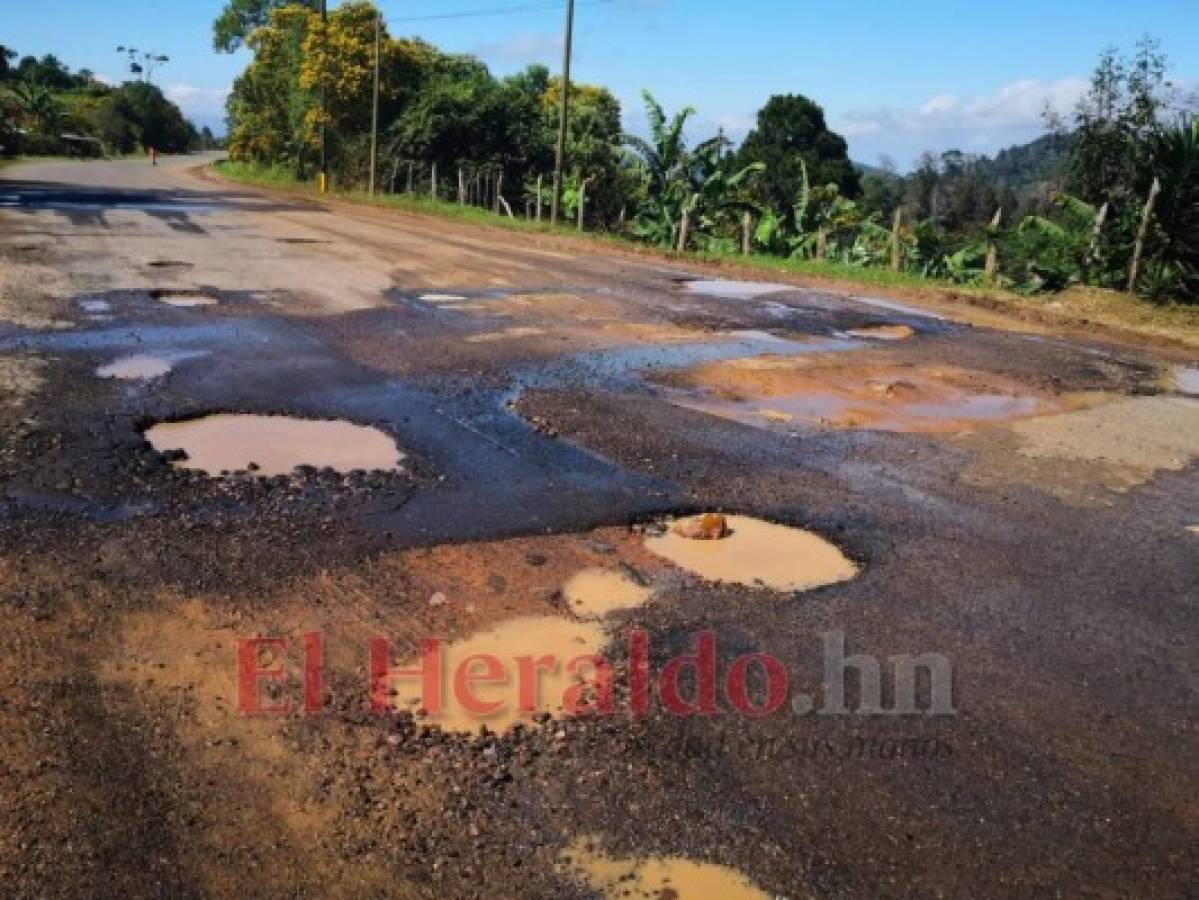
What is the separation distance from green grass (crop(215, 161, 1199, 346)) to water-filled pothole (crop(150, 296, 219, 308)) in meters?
9.66

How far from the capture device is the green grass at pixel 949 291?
520 inches

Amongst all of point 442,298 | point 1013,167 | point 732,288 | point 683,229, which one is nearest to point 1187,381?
point 732,288

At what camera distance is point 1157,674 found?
4.15 m

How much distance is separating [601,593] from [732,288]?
37.5ft

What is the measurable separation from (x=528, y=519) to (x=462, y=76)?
34569 millimetres

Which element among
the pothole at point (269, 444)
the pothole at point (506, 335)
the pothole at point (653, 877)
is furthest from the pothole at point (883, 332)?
the pothole at point (653, 877)

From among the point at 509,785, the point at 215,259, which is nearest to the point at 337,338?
the point at 215,259

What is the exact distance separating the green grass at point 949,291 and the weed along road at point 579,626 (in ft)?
14.5

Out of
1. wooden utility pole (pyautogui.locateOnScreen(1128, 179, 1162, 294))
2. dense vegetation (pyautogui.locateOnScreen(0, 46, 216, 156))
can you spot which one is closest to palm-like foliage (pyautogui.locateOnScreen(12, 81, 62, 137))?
dense vegetation (pyautogui.locateOnScreen(0, 46, 216, 156))

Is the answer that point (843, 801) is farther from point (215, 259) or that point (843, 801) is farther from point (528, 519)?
point (215, 259)

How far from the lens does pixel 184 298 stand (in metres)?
11.3

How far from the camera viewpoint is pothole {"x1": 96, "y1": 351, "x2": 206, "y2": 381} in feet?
25.6

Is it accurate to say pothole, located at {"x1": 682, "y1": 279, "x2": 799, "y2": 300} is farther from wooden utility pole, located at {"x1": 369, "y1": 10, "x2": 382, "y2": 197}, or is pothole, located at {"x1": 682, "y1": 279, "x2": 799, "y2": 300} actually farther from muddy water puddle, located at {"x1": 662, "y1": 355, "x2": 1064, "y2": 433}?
wooden utility pole, located at {"x1": 369, "y1": 10, "x2": 382, "y2": 197}

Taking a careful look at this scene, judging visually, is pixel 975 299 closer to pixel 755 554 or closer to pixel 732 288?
pixel 732 288
